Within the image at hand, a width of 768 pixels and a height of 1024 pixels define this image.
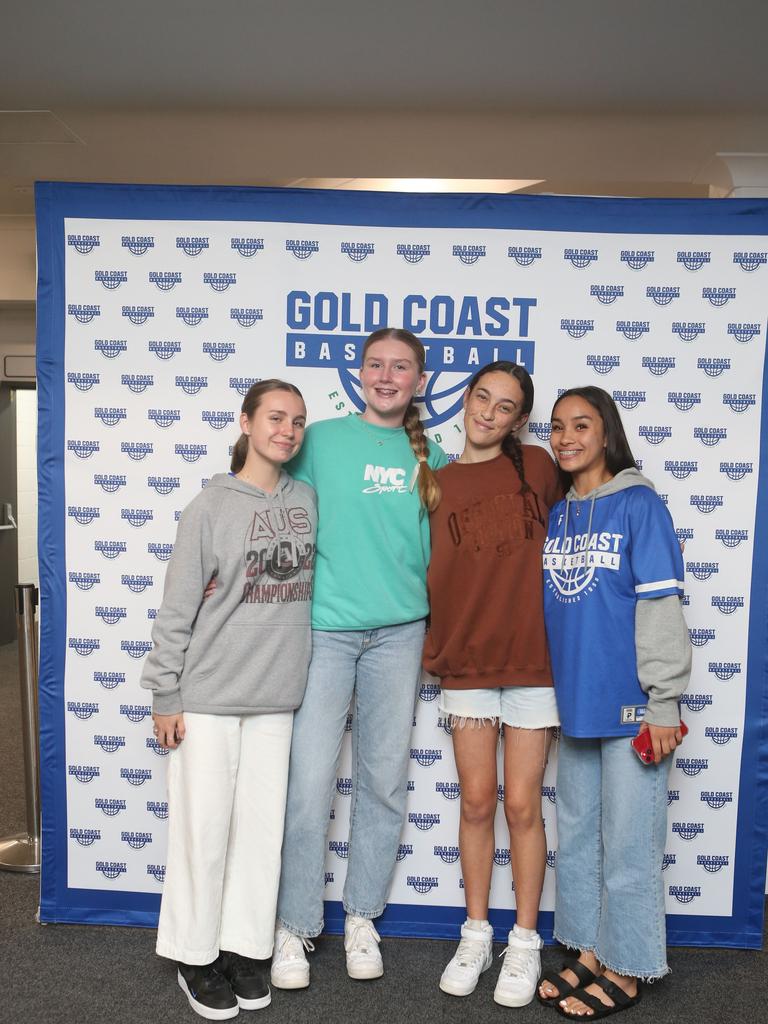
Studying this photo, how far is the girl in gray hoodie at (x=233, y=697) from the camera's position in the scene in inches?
81.9

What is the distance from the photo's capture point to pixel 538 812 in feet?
7.64

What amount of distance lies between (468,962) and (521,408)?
158cm

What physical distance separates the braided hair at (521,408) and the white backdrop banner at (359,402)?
9.1 inches

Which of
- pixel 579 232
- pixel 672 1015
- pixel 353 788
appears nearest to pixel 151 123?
pixel 579 232

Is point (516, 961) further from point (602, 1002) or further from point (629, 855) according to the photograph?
point (629, 855)

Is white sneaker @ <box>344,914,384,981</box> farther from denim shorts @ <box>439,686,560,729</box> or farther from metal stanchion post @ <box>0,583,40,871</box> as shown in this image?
metal stanchion post @ <box>0,583,40,871</box>

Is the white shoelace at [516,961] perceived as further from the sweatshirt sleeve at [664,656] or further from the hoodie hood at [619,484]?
the hoodie hood at [619,484]

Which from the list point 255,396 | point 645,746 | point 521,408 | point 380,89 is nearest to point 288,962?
point 645,746

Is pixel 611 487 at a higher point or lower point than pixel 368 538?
higher

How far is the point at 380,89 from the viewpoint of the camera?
2.88 meters

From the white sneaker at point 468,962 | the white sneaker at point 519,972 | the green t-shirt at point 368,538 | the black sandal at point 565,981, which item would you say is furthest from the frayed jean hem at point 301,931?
the green t-shirt at point 368,538

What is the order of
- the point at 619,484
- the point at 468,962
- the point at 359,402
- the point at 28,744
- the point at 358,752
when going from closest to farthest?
the point at 619,484, the point at 468,962, the point at 358,752, the point at 359,402, the point at 28,744

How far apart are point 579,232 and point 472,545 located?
1081 millimetres

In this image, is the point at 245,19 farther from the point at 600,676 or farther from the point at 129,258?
the point at 600,676
